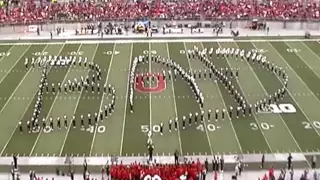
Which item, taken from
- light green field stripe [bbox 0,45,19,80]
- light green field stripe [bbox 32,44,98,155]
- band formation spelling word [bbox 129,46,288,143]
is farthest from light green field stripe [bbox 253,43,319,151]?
light green field stripe [bbox 0,45,19,80]

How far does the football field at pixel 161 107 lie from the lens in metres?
23.6

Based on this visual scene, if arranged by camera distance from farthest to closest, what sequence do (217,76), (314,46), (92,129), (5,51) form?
(314,46) → (5,51) → (217,76) → (92,129)

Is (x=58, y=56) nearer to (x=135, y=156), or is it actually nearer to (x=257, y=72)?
(x=257, y=72)

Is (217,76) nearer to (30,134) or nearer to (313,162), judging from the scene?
(313,162)

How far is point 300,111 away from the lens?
1059 inches

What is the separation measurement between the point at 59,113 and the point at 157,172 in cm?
875

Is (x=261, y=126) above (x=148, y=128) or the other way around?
above

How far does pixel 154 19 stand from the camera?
1741 inches

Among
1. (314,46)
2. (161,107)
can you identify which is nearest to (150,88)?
(161,107)

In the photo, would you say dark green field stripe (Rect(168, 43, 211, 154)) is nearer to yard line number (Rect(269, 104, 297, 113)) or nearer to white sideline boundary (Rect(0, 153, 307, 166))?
white sideline boundary (Rect(0, 153, 307, 166))

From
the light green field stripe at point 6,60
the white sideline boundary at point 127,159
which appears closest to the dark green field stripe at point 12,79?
the light green field stripe at point 6,60

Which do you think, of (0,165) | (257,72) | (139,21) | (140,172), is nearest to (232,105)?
(257,72)

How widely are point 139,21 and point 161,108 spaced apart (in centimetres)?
1735

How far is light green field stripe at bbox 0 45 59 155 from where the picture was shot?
82.4 ft
